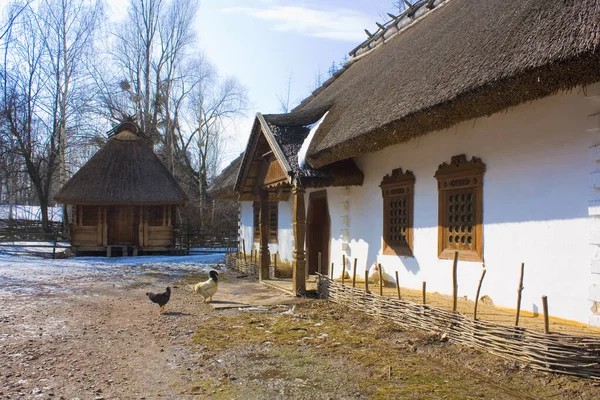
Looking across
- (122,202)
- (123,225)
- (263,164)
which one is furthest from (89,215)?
(263,164)

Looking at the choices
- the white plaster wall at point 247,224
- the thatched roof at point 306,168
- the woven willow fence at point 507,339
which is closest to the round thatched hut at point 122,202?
the white plaster wall at point 247,224

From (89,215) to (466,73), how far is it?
18088 millimetres

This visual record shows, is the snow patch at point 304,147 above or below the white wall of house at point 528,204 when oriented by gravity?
above

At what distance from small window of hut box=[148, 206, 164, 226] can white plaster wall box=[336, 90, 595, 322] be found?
49.4 ft

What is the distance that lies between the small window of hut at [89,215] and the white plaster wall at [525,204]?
1589 centimetres

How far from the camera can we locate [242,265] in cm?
1352

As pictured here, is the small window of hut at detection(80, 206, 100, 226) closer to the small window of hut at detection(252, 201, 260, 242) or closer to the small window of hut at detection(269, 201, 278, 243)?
the small window of hut at detection(252, 201, 260, 242)

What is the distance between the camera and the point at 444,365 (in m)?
4.68

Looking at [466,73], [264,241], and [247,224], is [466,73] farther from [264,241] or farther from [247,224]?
[247,224]

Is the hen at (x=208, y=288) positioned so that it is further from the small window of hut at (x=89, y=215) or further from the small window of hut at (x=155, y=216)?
the small window of hut at (x=89, y=215)

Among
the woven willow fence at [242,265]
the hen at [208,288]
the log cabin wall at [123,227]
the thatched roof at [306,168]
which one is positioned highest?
the thatched roof at [306,168]

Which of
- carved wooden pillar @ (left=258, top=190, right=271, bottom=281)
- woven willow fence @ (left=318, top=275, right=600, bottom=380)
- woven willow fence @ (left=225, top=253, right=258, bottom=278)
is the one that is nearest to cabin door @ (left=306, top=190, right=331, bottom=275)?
carved wooden pillar @ (left=258, top=190, right=271, bottom=281)

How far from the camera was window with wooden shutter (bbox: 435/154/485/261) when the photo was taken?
21.0 ft

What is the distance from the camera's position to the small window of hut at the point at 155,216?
811 inches
